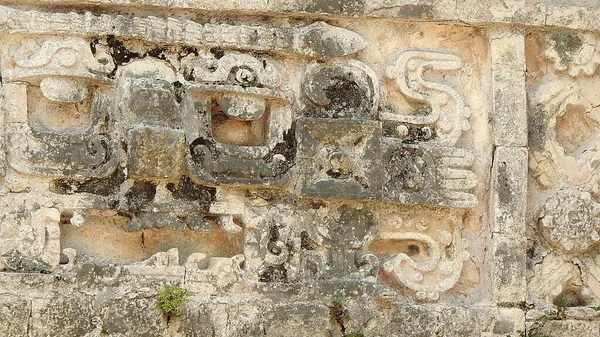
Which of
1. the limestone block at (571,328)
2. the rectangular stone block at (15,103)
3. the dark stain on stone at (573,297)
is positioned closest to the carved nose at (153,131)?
the rectangular stone block at (15,103)

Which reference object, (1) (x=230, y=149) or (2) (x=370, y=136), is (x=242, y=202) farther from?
(2) (x=370, y=136)

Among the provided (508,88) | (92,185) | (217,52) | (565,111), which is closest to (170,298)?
(92,185)

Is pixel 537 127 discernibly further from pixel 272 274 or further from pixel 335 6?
pixel 272 274

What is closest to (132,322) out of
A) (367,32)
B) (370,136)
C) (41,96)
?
(41,96)

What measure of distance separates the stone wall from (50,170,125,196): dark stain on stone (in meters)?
0.01

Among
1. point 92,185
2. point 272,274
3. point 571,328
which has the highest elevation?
point 92,185

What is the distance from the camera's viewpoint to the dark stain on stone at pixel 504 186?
6.55 meters

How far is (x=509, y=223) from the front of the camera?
653cm

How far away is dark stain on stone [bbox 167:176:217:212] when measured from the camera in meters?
6.09

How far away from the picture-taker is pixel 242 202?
6184 mm

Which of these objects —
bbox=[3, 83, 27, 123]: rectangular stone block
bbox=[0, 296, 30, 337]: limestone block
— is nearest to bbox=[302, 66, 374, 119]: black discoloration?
bbox=[3, 83, 27, 123]: rectangular stone block

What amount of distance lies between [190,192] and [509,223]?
1905mm

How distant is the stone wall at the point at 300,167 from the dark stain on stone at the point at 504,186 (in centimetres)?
1

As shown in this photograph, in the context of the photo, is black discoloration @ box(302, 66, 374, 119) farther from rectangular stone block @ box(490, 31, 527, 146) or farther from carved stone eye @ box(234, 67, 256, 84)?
rectangular stone block @ box(490, 31, 527, 146)
